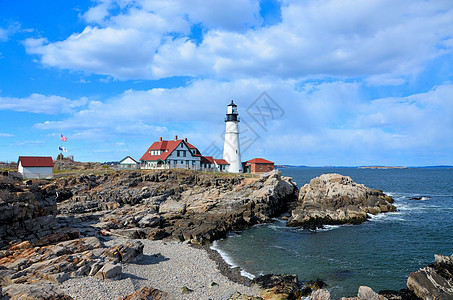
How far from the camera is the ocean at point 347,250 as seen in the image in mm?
20797

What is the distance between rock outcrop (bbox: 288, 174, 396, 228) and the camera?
36531mm

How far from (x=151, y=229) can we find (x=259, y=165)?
1436 inches

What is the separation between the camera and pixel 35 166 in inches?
1909

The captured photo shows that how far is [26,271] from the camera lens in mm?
17547

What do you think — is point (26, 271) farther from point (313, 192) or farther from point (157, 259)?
point (313, 192)

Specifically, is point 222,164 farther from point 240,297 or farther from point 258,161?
point 240,297

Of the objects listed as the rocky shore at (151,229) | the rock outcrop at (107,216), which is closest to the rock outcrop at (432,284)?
the rocky shore at (151,229)

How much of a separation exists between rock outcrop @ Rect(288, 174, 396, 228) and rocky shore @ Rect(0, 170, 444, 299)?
139mm

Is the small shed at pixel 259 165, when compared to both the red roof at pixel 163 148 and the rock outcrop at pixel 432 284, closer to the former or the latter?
the red roof at pixel 163 148

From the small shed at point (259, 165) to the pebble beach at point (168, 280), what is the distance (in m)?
39.7

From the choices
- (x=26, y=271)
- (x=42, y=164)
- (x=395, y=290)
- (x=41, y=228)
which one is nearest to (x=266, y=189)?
(x=395, y=290)

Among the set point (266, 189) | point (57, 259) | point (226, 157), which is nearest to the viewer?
point (57, 259)

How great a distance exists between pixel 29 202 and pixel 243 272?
19.6 metres

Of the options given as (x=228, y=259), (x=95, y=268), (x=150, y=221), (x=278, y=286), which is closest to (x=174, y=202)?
(x=150, y=221)
